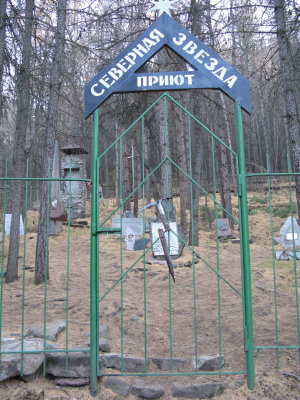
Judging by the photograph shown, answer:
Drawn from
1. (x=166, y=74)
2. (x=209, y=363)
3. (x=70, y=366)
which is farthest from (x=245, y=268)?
(x=166, y=74)

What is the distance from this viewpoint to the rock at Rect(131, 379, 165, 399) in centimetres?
314

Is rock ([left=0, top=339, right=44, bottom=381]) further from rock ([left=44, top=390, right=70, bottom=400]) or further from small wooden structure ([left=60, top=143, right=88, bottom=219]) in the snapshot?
small wooden structure ([left=60, top=143, right=88, bottom=219])

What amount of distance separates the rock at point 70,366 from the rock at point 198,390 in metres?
0.85

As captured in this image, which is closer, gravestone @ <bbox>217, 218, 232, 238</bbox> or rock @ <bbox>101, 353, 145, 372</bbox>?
rock @ <bbox>101, 353, 145, 372</bbox>

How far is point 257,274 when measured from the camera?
303 inches

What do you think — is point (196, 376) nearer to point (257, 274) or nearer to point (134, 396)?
point (134, 396)

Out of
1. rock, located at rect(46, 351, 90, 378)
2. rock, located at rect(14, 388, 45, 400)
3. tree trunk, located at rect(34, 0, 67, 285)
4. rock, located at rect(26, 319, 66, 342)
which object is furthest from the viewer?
tree trunk, located at rect(34, 0, 67, 285)

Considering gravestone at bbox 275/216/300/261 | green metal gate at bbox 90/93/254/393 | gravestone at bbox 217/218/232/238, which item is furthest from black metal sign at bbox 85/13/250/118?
gravestone at bbox 217/218/232/238

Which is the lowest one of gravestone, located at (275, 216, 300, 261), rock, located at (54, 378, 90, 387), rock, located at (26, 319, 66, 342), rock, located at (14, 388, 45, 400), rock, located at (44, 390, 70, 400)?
rock, located at (44, 390, 70, 400)

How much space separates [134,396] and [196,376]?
63 centimetres

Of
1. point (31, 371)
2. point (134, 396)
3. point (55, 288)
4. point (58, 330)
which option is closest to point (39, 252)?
point (55, 288)

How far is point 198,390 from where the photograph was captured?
125 inches

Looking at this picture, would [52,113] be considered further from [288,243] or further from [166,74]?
[288,243]

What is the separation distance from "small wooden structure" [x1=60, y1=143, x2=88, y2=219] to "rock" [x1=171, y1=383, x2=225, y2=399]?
46.5 feet
